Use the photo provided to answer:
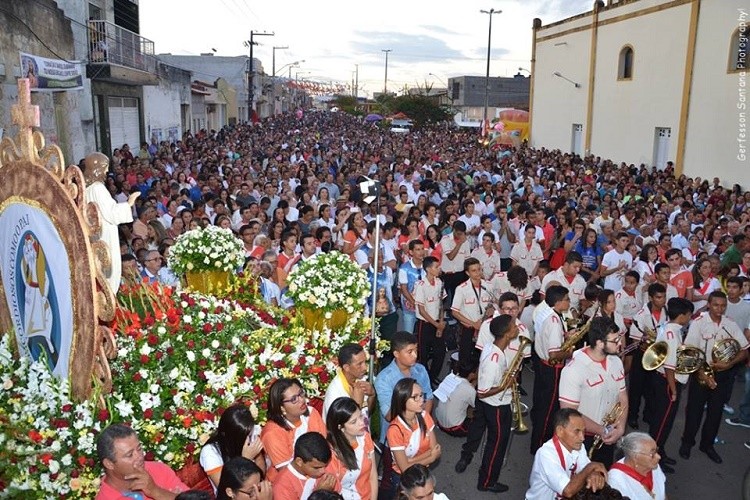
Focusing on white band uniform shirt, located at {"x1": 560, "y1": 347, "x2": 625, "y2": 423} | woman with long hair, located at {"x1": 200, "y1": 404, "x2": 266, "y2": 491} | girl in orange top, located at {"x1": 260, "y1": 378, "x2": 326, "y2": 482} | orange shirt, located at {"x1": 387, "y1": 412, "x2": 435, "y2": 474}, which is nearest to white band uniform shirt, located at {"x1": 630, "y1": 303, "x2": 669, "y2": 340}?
white band uniform shirt, located at {"x1": 560, "y1": 347, "x2": 625, "y2": 423}

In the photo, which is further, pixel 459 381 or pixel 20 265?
pixel 459 381

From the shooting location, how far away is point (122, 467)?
11.5 ft

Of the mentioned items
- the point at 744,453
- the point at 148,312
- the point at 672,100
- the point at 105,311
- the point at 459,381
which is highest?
the point at 672,100

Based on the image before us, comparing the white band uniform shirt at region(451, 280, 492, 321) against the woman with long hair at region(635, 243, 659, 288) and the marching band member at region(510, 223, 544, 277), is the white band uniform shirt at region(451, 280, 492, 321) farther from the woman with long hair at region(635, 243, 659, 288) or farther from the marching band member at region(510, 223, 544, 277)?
the woman with long hair at region(635, 243, 659, 288)

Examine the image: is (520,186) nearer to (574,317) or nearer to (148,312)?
(574,317)

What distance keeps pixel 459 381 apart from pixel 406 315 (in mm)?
1606

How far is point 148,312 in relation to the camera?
5223 millimetres

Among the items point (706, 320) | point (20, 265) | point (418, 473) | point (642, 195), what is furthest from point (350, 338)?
point (642, 195)

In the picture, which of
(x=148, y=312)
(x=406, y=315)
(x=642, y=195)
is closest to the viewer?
(x=148, y=312)

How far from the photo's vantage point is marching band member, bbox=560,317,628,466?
5320 millimetres

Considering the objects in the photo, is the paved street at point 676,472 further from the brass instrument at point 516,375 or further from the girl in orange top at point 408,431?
the girl in orange top at point 408,431

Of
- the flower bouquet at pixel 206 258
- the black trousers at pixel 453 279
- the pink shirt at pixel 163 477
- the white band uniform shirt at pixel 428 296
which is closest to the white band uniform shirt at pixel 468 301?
the white band uniform shirt at pixel 428 296

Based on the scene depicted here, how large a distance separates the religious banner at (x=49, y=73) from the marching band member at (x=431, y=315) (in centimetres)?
854

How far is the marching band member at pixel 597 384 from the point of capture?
17.5 ft
